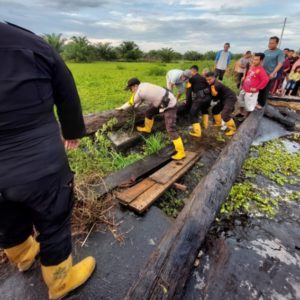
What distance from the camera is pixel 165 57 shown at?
1187 inches

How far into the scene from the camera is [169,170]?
3691 millimetres

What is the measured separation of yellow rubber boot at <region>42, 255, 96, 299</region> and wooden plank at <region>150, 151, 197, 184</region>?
62.4 inches

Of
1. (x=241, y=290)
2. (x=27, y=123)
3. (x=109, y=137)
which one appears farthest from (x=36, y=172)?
(x=109, y=137)

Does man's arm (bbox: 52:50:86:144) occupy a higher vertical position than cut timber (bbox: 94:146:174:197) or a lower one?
higher

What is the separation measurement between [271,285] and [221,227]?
0.82m

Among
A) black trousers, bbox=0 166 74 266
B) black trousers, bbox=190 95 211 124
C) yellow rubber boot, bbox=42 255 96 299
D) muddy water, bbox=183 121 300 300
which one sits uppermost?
black trousers, bbox=0 166 74 266

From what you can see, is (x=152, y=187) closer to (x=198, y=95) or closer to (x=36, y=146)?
(x=36, y=146)

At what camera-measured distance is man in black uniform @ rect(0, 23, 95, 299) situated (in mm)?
1122

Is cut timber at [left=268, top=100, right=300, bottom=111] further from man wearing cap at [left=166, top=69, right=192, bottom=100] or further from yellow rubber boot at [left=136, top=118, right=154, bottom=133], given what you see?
yellow rubber boot at [left=136, top=118, right=154, bottom=133]

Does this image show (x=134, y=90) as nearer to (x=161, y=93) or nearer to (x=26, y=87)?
(x=161, y=93)

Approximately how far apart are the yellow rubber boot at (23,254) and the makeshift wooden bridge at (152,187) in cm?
111

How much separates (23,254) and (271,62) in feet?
25.4

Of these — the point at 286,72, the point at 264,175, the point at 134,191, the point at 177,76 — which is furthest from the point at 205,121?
the point at 286,72

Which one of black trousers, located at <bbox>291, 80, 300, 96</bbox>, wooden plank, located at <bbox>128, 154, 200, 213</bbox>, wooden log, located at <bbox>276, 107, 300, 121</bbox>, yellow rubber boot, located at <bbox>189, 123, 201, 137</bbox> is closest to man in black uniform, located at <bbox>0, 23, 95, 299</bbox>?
wooden plank, located at <bbox>128, 154, 200, 213</bbox>
